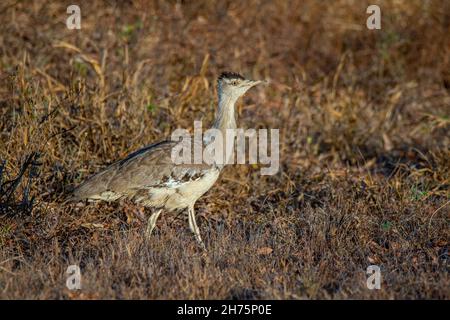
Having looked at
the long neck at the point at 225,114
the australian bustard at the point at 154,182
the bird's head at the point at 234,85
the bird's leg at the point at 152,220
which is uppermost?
the bird's head at the point at 234,85

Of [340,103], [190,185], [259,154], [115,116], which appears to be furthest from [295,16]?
[190,185]

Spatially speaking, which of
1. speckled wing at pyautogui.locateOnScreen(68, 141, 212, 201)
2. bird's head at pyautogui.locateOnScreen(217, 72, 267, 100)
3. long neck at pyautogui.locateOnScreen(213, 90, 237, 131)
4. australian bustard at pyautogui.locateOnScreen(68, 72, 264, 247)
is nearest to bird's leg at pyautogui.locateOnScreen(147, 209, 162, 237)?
australian bustard at pyautogui.locateOnScreen(68, 72, 264, 247)

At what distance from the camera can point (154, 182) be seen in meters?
5.31

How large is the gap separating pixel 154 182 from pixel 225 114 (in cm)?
A: 83

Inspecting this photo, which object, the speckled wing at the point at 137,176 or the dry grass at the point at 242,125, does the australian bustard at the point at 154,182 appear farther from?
the dry grass at the point at 242,125

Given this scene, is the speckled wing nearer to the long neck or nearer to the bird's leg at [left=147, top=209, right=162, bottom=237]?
the bird's leg at [left=147, top=209, right=162, bottom=237]

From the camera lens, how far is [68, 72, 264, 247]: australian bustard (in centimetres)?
523

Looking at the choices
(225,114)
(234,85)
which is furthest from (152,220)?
(234,85)

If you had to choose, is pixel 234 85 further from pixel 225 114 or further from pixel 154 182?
pixel 154 182

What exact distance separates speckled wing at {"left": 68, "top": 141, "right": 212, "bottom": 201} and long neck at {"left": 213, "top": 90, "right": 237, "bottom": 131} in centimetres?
45

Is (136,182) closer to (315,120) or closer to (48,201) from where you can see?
(48,201)

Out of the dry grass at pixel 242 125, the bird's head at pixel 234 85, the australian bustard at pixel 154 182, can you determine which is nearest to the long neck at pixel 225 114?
the bird's head at pixel 234 85

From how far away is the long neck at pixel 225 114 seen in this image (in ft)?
18.5

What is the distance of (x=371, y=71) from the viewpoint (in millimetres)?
9414
